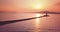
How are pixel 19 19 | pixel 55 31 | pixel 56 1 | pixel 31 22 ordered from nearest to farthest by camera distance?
pixel 55 31 → pixel 31 22 → pixel 19 19 → pixel 56 1

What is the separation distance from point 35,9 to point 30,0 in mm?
109

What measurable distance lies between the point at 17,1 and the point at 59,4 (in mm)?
448

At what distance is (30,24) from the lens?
4.09 ft

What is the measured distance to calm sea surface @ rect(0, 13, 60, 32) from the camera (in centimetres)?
110

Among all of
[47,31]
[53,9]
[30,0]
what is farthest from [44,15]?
[47,31]

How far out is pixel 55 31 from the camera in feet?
3.53

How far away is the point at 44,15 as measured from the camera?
1.56 metres

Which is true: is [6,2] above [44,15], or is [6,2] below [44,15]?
above

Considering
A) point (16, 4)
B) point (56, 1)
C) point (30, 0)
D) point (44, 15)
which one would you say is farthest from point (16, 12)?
point (56, 1)

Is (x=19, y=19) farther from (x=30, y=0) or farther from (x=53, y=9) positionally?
(x=53, y=9)

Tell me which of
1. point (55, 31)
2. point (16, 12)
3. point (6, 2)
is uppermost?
point (6, 2)

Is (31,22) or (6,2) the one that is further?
(6,2)

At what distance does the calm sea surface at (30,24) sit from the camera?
1104 mm

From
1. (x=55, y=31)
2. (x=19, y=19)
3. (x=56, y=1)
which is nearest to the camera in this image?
(x=55, y=31)
